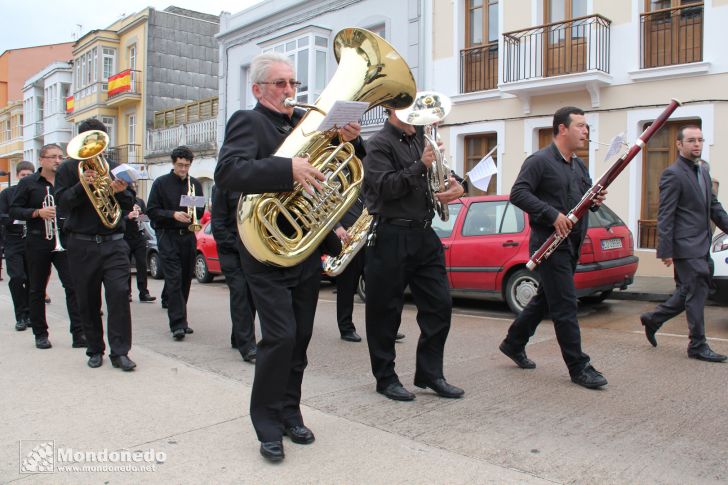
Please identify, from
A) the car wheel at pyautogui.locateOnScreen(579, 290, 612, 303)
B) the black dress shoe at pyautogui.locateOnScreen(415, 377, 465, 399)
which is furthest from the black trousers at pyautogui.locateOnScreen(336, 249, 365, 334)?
the car wheel at pyautogui.locateOnScreen(579, 290, 612, 303)

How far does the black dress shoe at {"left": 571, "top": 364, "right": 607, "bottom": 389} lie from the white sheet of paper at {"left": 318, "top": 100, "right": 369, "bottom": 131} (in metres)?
2.70

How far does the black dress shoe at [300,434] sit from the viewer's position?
3652mm

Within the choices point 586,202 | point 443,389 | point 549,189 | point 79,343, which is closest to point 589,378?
point 443,389

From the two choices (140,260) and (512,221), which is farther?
(140,260)

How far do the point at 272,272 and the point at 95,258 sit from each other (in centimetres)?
264

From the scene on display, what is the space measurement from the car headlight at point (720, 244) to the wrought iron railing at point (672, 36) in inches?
247

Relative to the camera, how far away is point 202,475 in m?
3.25

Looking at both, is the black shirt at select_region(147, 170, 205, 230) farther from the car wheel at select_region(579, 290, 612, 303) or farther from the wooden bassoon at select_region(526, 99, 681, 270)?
the car wheel at select_region(579, 290, 612, 303)

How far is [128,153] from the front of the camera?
3250 centimetres

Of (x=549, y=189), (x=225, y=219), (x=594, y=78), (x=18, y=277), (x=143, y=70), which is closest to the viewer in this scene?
(x=549, y=189)

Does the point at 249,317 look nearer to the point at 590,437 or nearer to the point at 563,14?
the point at 590,437

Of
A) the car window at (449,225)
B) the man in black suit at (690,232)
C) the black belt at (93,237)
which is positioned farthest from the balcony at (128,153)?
the man in black suit at (690,232)

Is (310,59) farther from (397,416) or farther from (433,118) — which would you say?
(397,416)

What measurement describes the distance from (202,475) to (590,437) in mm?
2121
